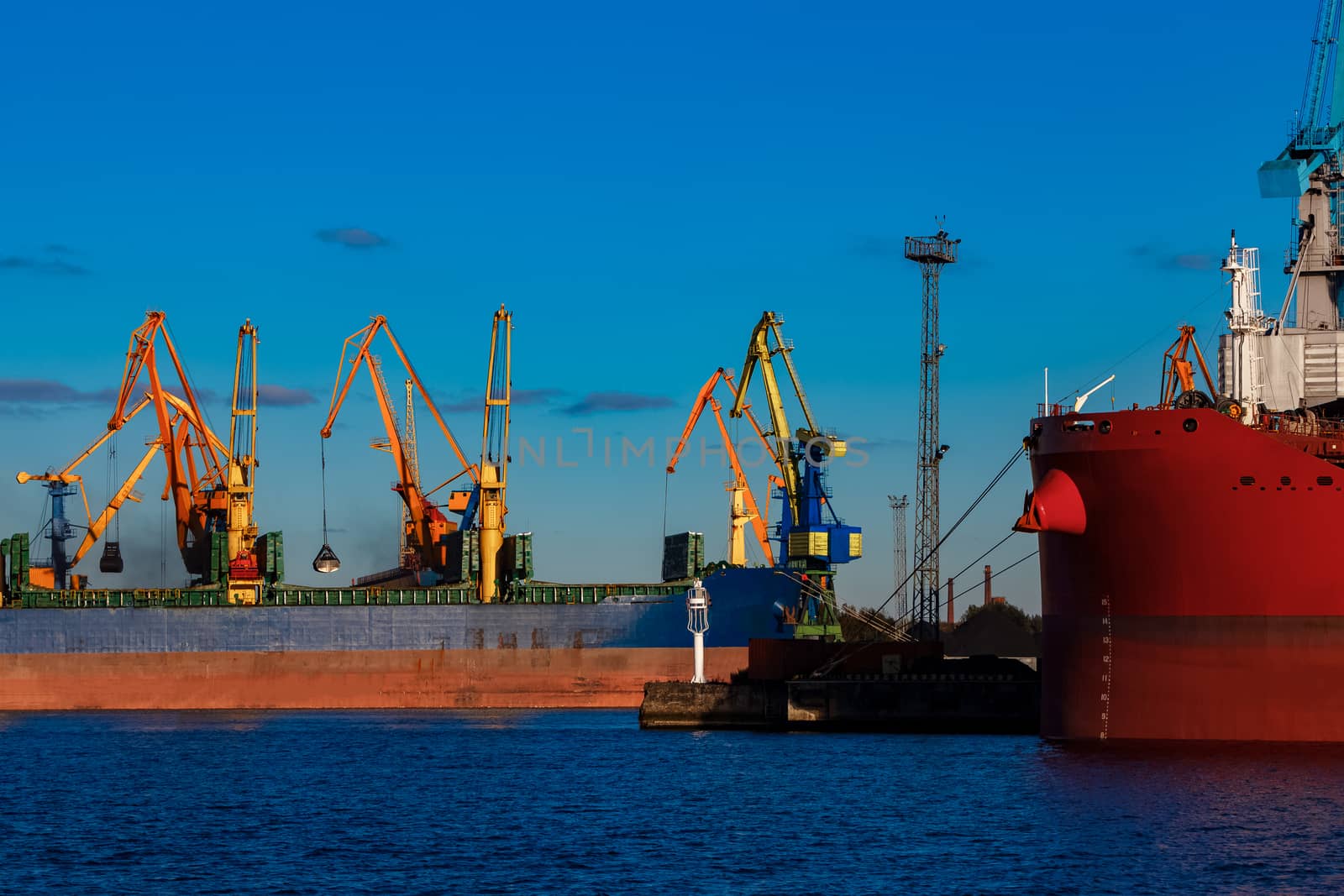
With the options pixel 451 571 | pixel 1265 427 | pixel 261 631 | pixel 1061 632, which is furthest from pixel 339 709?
pixel 1265 427

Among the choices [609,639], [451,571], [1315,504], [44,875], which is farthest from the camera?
[451,571]

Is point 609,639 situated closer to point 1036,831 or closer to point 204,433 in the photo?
point 204,433

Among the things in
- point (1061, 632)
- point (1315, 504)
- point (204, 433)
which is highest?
point (204, 433)

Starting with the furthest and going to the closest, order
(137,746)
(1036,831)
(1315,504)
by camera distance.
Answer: (137,746)
(1315,504)
(1036,831)

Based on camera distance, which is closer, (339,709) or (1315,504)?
(1315,504)

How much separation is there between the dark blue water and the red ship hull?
2.79 ft

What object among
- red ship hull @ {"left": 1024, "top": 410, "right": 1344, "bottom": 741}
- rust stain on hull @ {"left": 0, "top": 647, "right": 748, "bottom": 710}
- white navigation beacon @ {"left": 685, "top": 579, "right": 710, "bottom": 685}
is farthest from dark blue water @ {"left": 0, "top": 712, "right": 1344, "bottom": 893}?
rust stain on hull @ {"left": 0, "top": 647, "right": 748, "bottom": 710}

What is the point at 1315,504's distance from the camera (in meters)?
33.2

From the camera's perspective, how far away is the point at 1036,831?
91.1 feet

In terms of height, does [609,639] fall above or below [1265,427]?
below

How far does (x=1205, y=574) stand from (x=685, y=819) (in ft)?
37.6

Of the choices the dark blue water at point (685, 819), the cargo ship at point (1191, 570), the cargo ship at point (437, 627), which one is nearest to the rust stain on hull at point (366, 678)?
the cargo ship at point (437, 627)

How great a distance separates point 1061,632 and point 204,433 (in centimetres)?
4612

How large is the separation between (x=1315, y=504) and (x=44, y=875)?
77.1ft
